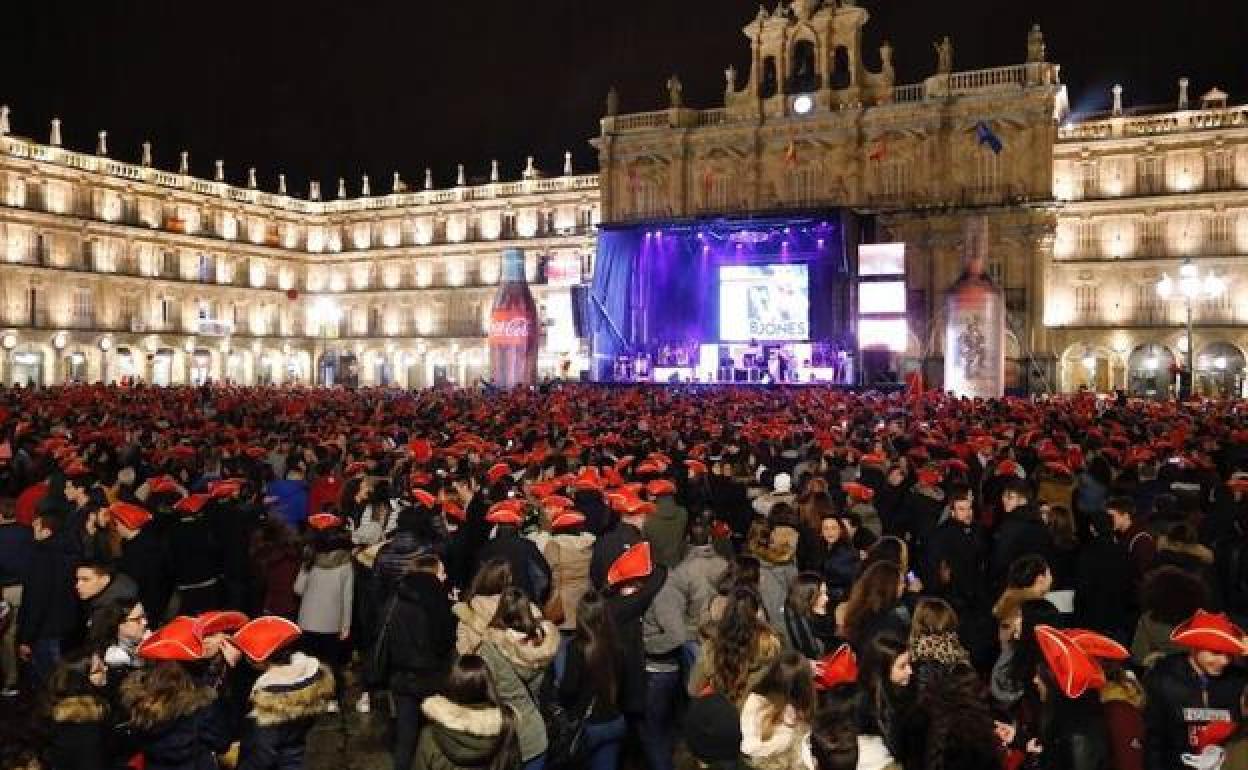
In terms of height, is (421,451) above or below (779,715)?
above

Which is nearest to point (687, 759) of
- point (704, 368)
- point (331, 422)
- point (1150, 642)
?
point (1150, 642)

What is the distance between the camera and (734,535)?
37.7 ft

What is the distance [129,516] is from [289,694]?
3.89m

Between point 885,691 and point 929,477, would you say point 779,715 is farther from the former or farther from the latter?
point 929,477

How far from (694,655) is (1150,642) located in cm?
286

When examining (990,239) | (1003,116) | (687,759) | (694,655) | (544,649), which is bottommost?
(687,759)

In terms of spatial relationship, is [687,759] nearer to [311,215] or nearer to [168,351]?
[168,351]

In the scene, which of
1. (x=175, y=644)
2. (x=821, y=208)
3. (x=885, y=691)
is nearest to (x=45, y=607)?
(x=175, y=644)

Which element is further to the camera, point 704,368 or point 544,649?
point 704,368

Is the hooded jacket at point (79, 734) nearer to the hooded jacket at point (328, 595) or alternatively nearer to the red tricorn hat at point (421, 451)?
the hooded jacket at point (328, 595)

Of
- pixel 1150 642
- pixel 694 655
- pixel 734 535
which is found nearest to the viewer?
pixel 1150 642

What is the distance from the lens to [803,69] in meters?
54.9

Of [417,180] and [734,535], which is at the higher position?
[417,180]

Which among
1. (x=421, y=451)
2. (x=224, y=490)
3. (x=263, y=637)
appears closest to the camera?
(x=263, y=637)
